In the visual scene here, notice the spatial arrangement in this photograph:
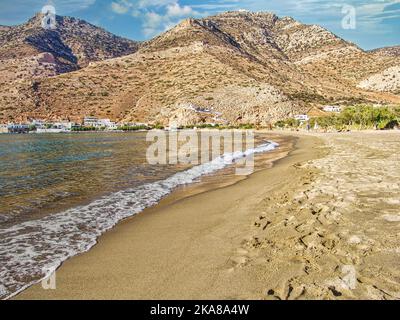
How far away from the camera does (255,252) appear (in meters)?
5.79

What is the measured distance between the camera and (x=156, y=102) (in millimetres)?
118312

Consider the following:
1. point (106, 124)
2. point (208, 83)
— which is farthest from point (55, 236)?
point (208, 83)

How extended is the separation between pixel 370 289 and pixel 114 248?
434cm

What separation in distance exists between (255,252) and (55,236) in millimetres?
4271

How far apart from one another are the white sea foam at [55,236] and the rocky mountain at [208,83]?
95213 mm

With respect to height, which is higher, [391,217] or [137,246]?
[391,217]

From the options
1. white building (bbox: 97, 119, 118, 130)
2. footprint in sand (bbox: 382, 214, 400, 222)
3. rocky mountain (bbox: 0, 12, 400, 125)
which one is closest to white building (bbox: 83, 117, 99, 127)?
white building (bbox: 97, 119, 118, 130)

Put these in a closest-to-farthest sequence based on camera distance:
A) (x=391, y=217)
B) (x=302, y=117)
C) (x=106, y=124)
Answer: (x=391, y=217), (x=302, y=117), (x=106, y=124)

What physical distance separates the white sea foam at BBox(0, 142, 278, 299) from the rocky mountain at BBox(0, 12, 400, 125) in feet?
312

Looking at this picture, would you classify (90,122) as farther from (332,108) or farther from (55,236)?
(55,236)

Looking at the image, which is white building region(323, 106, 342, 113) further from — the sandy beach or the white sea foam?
the white sea foam
